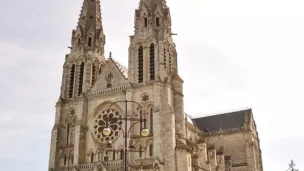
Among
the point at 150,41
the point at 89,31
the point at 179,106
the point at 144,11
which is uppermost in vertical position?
the point at 144,11

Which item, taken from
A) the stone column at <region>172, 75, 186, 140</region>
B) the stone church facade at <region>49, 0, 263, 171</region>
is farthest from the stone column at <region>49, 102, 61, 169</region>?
the stone column at <region>172, 75, 186, 140</region>

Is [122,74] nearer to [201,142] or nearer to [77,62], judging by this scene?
[77,62]

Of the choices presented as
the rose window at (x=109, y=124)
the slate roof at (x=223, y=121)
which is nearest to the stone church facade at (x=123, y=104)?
the rose window at (x=109, y=124)

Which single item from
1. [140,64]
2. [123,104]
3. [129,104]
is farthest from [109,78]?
[129,104]

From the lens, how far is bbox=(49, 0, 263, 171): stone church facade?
104 ft

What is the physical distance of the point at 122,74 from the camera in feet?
120

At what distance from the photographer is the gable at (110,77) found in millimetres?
36562

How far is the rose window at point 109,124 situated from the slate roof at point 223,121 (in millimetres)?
19671

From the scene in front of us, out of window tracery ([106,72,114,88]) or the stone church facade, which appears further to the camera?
window tracery ([106,72,114,88])

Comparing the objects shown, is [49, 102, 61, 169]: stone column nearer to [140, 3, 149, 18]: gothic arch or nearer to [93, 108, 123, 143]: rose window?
[93, 108, 123, 143]: rose window

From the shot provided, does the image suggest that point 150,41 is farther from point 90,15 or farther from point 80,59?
point 90,15

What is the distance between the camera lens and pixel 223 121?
170 feet

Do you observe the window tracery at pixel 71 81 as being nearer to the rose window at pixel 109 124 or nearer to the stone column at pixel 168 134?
the rose window at pixel 109 124

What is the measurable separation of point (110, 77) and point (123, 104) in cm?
373
